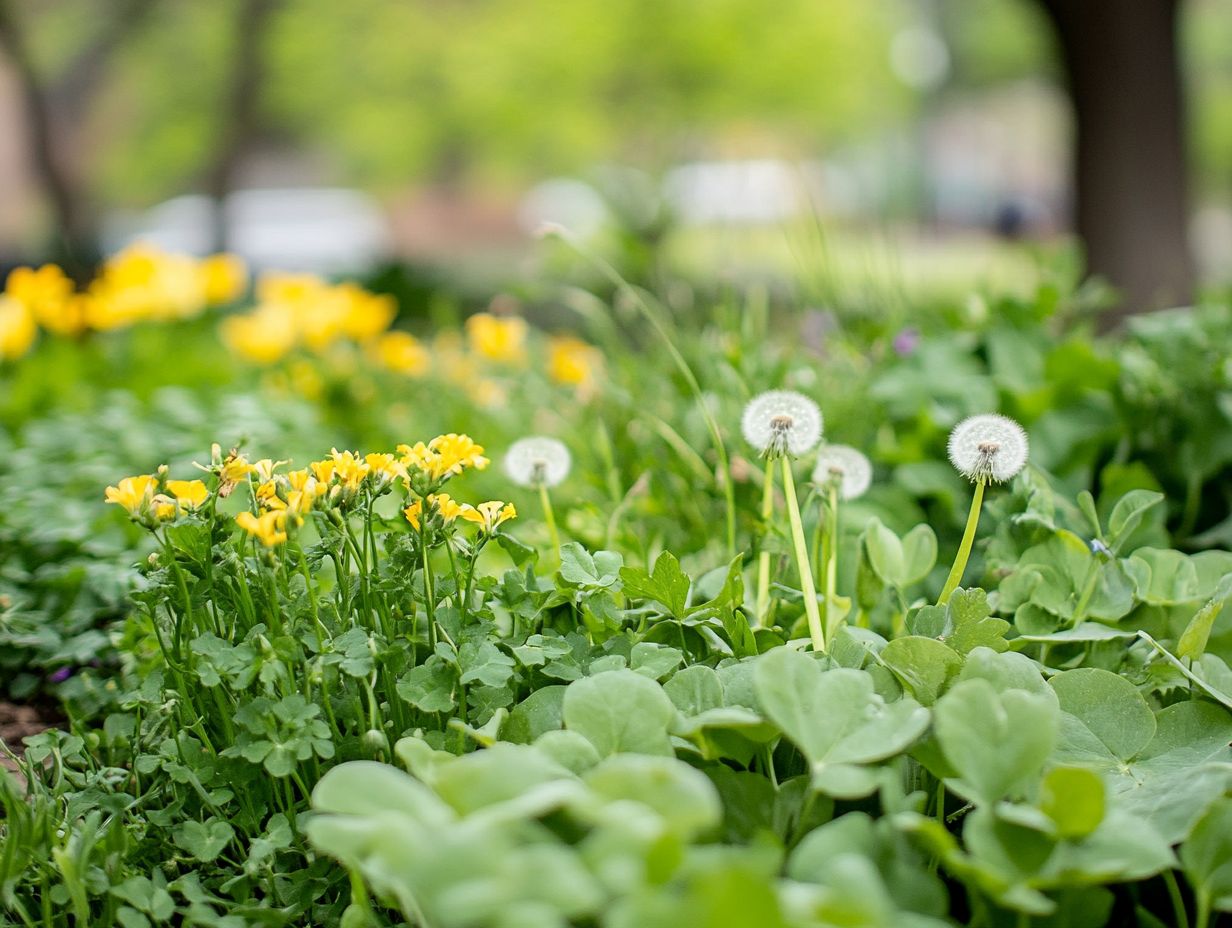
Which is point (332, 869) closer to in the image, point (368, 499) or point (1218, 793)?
point (368, 499)

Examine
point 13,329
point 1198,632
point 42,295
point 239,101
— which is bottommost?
point 1198,632

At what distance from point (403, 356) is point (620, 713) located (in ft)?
8.68

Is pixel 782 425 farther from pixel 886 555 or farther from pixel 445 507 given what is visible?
pixel 445 507

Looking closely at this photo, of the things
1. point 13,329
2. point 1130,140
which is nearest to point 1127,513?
point 13,329

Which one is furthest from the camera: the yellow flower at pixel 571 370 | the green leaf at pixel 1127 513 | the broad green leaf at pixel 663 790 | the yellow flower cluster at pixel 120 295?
the yellow flower cluster at pixel 120 295

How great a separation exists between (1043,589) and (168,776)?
3.86ft

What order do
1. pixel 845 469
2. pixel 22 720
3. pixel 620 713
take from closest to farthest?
pixel 620 713, pixel 845 469, pixel 22 720

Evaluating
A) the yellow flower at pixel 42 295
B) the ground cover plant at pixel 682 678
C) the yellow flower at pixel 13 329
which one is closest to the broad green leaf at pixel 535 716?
the ground cover plant at pixel 682 678

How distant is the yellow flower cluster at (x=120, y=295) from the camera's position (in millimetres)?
3812

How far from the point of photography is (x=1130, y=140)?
6289 mm

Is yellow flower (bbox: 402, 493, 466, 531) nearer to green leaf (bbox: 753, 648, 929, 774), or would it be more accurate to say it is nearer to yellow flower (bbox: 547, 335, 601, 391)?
green leaf (bbox: 753, 648, 929, 774)

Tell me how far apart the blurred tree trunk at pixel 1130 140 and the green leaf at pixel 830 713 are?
5603 millimetres

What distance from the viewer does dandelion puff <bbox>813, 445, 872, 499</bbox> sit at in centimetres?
165

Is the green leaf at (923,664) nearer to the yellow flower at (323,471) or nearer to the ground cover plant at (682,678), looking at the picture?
the ground cover plant at (682,678)
